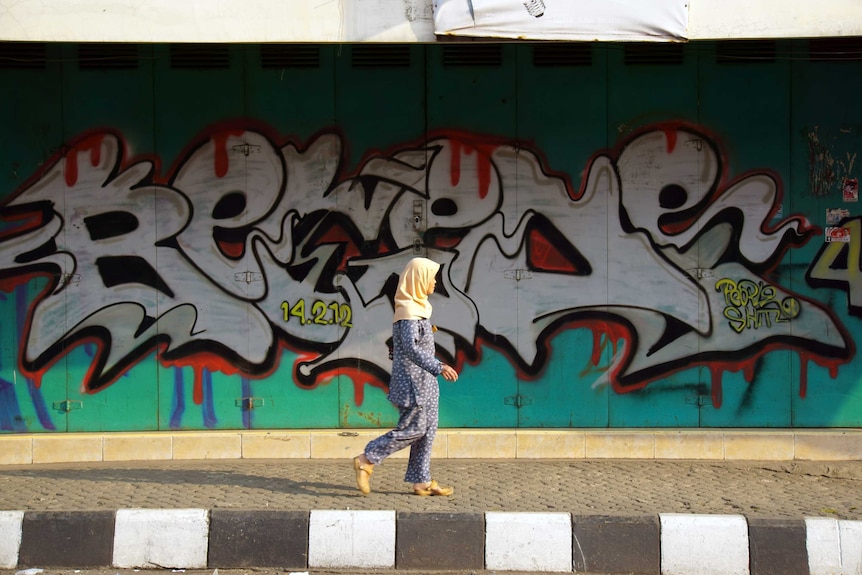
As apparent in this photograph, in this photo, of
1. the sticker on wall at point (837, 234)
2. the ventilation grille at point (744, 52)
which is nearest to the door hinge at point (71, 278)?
the ventilation grille at point (744, 52)

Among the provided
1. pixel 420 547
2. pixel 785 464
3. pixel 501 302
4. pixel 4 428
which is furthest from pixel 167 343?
pixel 785 464

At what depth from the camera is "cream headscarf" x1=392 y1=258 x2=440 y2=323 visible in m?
6.38

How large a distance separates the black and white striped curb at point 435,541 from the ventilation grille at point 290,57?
12.3 feet

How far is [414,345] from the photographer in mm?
6383

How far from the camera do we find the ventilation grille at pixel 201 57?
8164 mm

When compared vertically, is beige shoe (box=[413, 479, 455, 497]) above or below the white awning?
below

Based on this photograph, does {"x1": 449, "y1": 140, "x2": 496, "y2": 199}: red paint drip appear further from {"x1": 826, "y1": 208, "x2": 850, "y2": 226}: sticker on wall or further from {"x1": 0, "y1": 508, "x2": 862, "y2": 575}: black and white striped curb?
{"x1": 0, "y1": 508, "x2": 862, "y2": 575}: black and white striped curb

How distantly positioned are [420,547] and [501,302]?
2751mm

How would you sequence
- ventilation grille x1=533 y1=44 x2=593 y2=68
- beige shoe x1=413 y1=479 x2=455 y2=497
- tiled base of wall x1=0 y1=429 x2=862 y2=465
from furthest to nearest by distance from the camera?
ventilation grille x1=533 y1=44 x2=593 y2=68 → tiled base of wall x1=0 y1=429 x2=862 y2=465 → beige shoe x1=413 y1=479 x2=455 y2=497

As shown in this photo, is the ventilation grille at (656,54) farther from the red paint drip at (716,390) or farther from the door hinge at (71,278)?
the door hinge at (71,278)

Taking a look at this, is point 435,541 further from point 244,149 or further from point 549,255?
point 244,149

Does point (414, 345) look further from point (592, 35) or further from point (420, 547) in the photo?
point (592, 35)

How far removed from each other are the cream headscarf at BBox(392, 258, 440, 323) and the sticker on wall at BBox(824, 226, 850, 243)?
361 centimetres

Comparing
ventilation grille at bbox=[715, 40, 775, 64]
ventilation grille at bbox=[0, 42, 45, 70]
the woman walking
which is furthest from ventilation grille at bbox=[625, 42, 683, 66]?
ventilation grille at bbox=[0, 42, 45, 70]
